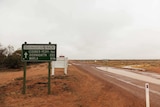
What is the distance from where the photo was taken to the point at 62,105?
43.1 feet

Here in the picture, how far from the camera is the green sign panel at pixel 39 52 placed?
666 inches

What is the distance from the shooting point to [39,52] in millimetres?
16984

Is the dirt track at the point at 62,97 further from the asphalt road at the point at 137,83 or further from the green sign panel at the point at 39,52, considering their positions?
the green sign panel at the point at 39,52

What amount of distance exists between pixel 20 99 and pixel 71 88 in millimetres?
3855

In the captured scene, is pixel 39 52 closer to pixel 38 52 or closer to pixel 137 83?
pixel 38 52

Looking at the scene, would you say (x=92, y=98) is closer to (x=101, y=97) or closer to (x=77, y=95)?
(x=101, y=97)

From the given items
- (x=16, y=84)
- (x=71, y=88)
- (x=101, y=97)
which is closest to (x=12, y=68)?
(x=16, y=84)

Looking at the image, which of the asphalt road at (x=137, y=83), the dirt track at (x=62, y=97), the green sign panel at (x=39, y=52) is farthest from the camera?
the green sign panel at (x=39, y=52)

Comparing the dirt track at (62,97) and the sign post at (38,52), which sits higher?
the sign post at (38,52)

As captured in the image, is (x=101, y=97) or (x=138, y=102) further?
(x=101, y=97)

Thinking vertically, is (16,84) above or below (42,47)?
below

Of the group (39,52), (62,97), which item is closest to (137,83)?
(62,97)

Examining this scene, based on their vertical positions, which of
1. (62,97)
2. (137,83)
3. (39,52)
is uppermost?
(39,52)

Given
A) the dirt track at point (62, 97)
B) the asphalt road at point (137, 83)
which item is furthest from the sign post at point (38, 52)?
the asphalt road at point (137, 83)
